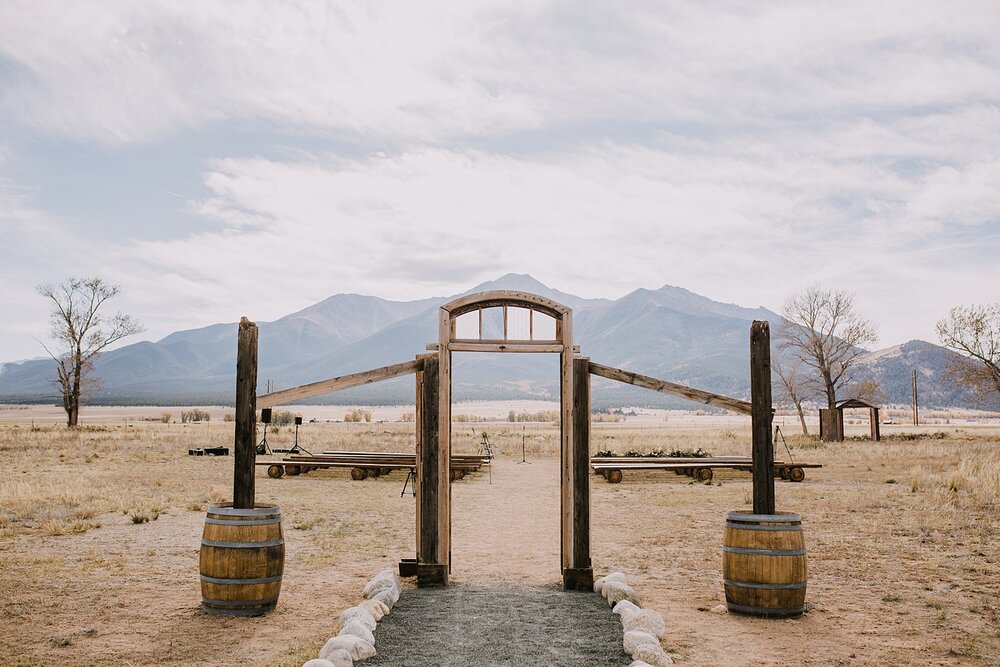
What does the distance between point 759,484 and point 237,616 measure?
478cm

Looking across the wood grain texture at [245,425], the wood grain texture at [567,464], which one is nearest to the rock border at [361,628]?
the wood grain texture at [245,425]

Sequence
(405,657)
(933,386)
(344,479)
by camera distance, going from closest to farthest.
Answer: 1. (405,657)
2. (344,479)
3. (933,386)

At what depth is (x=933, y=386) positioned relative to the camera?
570 ft

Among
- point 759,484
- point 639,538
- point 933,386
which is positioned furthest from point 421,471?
point 933,386

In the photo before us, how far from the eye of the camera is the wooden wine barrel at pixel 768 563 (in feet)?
22.9

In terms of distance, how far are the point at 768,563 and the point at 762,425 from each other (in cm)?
124

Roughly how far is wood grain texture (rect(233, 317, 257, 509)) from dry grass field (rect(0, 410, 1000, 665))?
1109 millimetres

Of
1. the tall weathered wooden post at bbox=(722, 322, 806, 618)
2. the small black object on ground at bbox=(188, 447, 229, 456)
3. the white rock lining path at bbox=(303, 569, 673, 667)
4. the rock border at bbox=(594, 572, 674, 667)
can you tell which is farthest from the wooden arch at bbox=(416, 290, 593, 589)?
the small black object on ground at bbox=(188, 447, 229, 456)

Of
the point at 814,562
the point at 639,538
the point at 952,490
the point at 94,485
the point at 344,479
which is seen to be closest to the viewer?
the point at 814,562

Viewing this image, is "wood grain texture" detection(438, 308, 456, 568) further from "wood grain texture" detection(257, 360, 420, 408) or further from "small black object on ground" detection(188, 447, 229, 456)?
"small black object on ground" detection(188, 447, 229, 456)

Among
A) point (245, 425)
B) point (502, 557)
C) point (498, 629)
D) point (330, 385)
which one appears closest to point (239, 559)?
point (245, 425)

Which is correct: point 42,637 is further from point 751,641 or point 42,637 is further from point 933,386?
point 933,386

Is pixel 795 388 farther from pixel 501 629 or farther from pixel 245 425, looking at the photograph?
pixel 245 425

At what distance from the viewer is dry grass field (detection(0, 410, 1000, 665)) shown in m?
6.40
